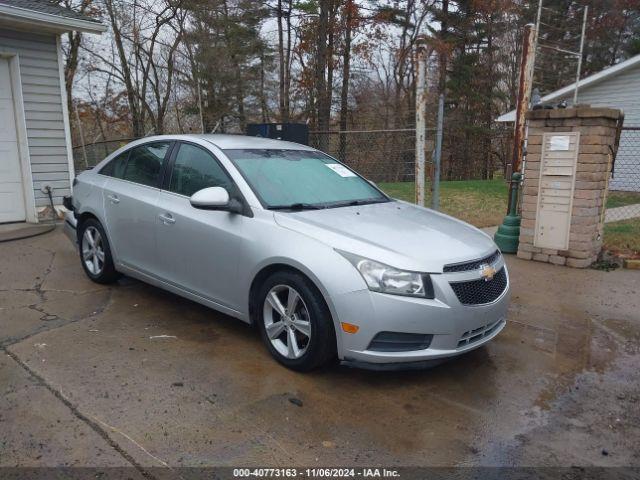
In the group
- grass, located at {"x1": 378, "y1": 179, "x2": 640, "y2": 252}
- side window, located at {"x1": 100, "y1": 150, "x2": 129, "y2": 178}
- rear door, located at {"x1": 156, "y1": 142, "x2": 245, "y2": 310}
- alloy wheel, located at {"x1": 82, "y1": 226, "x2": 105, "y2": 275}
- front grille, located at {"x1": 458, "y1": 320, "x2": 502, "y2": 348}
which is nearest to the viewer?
front grille, located at {"x1": 458, "y1": 320, "x2": 502, "y2": 348}

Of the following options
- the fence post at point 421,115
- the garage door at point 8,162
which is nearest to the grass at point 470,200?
the fence post at point 421,115

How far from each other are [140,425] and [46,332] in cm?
170

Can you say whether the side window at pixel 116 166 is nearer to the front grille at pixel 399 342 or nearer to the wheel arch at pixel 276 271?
the wheel arch at pixel 276 271

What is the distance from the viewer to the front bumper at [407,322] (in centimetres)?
304

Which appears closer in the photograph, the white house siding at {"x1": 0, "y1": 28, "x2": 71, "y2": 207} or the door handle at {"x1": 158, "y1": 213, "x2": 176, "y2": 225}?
the door handle at {"x1": 158, "y1": 213, "x2": 176, "y2": 225}

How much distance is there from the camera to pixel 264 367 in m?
3.52

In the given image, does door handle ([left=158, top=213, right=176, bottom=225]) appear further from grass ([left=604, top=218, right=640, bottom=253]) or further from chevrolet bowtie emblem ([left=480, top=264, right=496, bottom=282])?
grass ([left=604, top=218, right=640, bottom=253])

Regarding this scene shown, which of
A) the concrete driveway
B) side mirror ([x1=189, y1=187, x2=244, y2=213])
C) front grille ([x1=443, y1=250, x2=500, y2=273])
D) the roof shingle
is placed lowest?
the concrete driveway

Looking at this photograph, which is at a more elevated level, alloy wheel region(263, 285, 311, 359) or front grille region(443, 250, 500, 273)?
front grille region(443, 250, 500, 273)

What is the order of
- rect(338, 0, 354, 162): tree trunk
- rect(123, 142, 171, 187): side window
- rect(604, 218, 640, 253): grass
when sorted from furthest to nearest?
rect(338, 0, 354, 162): tree trunk < rect(604, 218, 640, 253): grass < rect(123, 142, 171, 187): side window

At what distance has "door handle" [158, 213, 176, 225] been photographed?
163 inches

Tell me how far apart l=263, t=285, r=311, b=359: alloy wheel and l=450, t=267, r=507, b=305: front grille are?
3.15 ft

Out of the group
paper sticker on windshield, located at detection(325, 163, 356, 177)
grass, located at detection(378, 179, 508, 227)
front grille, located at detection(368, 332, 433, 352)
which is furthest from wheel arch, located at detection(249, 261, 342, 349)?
grass, located at detection(378, 179, 508, 227)

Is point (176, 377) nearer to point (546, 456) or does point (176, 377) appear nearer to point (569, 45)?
point (546, 456)
